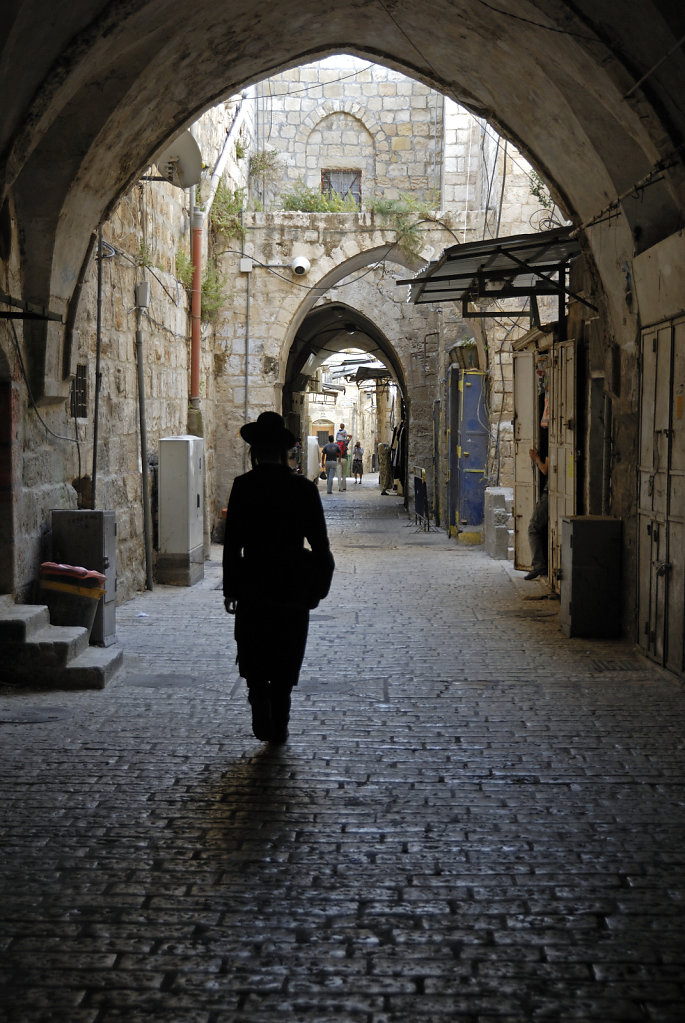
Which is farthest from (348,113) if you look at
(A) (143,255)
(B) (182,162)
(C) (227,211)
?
(B) (182,162)

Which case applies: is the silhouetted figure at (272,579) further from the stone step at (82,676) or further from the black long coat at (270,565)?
the stone step at (82,676)

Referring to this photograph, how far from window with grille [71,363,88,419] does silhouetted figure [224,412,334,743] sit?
12.2 feet

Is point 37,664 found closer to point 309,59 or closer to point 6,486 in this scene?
point 6,486

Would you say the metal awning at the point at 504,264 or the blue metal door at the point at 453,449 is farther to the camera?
the blue metal door at the point at 453,449

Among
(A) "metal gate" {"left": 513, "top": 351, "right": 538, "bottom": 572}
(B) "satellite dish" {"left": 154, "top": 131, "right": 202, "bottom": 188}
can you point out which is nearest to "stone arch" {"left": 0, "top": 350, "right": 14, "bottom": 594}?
(B) "satellite dish" {"left": 154, "top": 131, "right": 202, "bottom": 188}

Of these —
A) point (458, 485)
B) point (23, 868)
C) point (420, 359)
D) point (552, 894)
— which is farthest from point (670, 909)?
point (420, 359)

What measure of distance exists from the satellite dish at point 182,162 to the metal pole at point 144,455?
1265 mm

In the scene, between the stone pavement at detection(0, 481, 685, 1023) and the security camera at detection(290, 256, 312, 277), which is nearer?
the stone pavement at detection(0, 481, 685, 1023)

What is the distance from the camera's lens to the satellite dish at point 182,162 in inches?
375

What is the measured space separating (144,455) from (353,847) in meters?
7.29

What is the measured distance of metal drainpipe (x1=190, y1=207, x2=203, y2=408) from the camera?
514 inches

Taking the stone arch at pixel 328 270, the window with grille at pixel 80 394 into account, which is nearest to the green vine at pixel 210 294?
the stone arch at pixel 328 270

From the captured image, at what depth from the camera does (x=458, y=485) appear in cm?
1666

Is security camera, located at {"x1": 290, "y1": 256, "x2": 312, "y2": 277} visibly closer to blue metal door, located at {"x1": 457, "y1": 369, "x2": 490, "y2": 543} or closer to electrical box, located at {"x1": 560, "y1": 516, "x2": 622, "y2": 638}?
blue metal door, located at {"x1": 457, "y1": 369, "x2": 490, "y2": 543}
